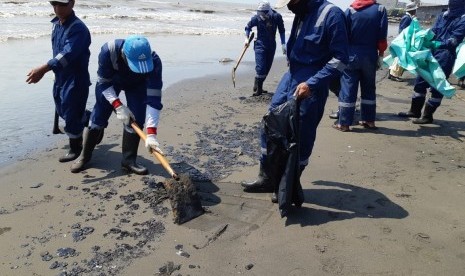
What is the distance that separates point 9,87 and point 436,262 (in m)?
7.00

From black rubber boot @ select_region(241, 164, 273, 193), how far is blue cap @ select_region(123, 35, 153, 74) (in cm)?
141

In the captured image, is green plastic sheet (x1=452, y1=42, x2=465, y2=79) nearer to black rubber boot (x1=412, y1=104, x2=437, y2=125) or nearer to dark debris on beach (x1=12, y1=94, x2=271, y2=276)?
black rubber boot (x1=412, y1=104, x2=437, y2=125)

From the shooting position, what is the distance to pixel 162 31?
→ 1792cm

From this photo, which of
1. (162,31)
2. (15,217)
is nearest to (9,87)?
(15,217)

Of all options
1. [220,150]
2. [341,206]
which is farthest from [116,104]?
[341,206]

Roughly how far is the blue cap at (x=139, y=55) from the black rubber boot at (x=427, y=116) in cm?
470

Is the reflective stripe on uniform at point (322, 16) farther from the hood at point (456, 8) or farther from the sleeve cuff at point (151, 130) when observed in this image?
the hood at point (456, 8)

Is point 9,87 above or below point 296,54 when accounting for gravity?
below

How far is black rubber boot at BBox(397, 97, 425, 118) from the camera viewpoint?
22.5ft

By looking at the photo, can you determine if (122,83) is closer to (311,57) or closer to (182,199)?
(182,199)

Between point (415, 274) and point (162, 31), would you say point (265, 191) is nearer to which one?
point (415, 274)

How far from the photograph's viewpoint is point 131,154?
448 cm

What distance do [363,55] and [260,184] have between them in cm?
296

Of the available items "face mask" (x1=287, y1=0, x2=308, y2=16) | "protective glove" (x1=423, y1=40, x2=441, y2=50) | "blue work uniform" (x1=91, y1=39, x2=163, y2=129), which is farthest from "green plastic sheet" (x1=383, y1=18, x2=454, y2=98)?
"blue work uniform" (x1=91, y1=39, x2=163, y2=129)
